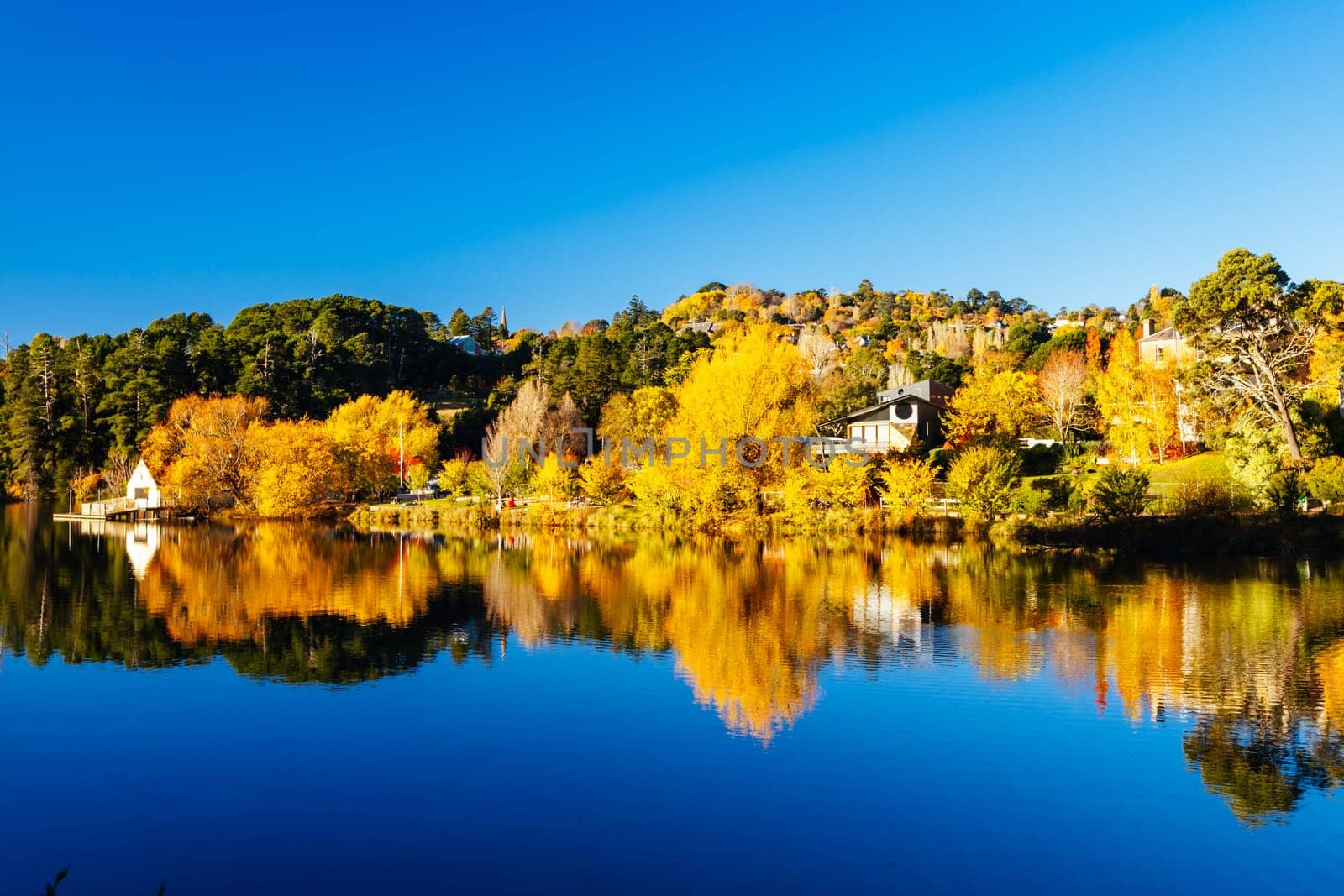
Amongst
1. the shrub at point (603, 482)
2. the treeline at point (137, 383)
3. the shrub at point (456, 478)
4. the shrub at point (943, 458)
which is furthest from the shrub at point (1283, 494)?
the treeline at point (137, 383)

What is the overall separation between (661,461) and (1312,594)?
2503 centimetres

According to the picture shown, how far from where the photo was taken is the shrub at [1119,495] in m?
31.3

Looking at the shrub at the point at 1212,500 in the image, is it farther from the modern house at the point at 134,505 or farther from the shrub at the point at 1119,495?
the modern house at the point at 134,505

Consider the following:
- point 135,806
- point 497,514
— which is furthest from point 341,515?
point 135,806

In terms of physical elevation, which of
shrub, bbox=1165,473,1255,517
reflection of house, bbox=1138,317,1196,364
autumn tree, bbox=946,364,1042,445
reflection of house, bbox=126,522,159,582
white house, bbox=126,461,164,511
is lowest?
reflection of house, bbox=126,522,159,582

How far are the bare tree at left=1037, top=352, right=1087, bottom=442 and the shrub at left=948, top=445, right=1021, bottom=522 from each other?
59.8 ft

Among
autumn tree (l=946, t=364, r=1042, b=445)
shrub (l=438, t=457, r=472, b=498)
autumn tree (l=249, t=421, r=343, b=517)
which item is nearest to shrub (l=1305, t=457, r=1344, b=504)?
autumn tree (l=946, t=364, r=1042, b=445)

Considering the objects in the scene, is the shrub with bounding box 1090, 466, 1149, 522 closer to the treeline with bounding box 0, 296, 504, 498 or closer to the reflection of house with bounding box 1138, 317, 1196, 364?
the reflection of house with bounding box 1138, 317, 1196, 364

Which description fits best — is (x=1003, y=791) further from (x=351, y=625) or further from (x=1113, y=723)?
(x=351, y=625)

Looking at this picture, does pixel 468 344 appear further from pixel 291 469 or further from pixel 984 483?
pixel 984 483

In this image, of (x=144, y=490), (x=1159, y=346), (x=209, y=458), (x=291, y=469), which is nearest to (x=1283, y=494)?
(x=1159, y=346)

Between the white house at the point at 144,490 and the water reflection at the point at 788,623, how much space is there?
2272 centimetres

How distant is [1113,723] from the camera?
1247cm

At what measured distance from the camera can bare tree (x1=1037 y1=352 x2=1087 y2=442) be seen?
52.5 m
